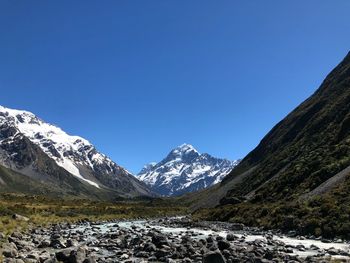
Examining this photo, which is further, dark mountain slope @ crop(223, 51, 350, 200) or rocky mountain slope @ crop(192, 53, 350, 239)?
dark mountain slope @ crop(223, 51, 350, 200)

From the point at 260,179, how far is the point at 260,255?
9319 centimetres

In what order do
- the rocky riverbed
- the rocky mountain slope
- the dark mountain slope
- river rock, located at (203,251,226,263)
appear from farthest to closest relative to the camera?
the dark mountain slope
the rocky mountain slope
the rocky riverbed
river rock, located at (203,251,226,263)

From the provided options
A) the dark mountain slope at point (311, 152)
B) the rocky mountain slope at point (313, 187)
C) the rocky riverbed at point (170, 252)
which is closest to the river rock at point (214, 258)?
the rocky riverbed at point (170, 252)

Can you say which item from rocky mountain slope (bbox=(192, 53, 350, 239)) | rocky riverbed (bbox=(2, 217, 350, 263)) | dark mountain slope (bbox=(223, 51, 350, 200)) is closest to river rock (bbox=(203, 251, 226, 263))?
rocky riverbed (bbox=(2, 217, 350, 263))

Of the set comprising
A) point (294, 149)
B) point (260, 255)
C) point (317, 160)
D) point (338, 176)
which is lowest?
point (260, 255)

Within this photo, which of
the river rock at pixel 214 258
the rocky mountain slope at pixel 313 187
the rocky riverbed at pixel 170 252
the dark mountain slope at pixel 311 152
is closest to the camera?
the river rock at pixel 214 258

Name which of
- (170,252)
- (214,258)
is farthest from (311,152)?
(214,258)

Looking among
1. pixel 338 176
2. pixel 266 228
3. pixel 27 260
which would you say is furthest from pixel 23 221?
pixel 338 176

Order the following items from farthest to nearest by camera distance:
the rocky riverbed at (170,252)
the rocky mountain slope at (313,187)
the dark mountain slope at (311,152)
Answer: the dark mountain slope at (311,152)
the rocky mountain slope at (313,187)
the rocky riverbed at (170,252)

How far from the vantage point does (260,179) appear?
124 meters

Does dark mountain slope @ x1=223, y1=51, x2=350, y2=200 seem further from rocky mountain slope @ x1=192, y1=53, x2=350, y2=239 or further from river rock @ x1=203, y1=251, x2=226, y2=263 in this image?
river rock @ x1=203, y1=251, x2=226, y2=263

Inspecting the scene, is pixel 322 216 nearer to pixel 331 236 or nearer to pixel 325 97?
pixel 331 236

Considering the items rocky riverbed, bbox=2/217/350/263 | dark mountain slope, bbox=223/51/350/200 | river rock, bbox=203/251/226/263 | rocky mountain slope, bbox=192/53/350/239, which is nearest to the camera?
river rock, bbox=203/251/226/263

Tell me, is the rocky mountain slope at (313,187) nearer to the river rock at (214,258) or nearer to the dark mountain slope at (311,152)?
the dark mountain slope at (311,152)
